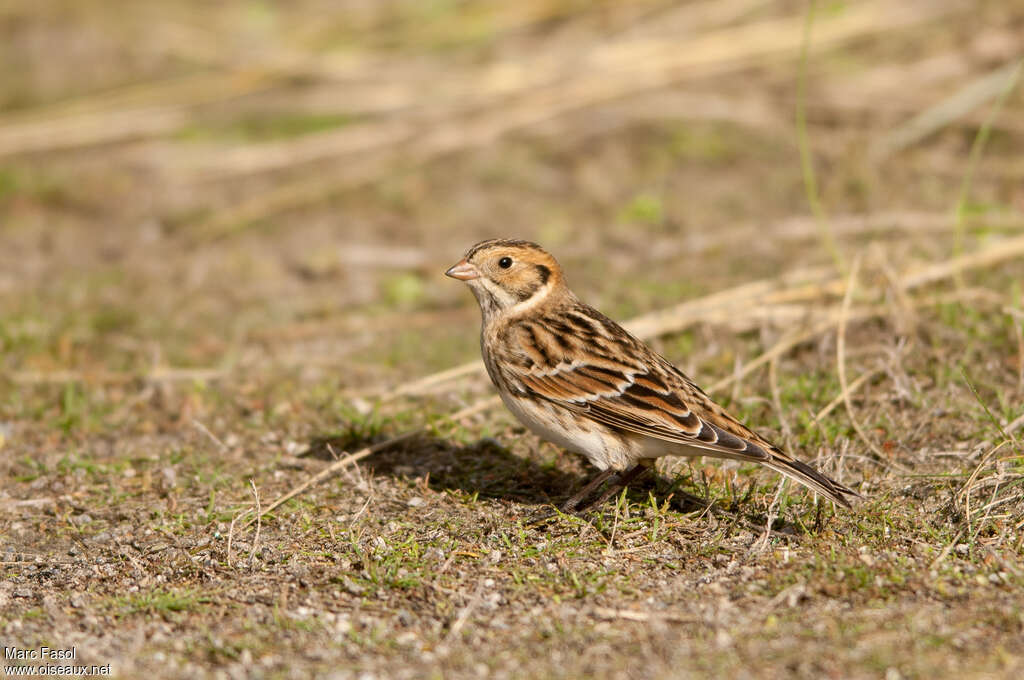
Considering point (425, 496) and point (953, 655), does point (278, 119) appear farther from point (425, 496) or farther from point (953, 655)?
point (953, 655)

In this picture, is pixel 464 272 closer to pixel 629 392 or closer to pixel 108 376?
pixel 629 392

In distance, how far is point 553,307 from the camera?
5645mm

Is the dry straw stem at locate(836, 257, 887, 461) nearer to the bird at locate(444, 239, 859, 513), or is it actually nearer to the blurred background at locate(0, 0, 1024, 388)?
the bird at locate(444, 239, 859, 513)

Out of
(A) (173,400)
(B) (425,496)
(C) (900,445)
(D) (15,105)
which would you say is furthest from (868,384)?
(D) (15,105)

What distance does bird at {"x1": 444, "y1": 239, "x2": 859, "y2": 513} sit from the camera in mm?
4672

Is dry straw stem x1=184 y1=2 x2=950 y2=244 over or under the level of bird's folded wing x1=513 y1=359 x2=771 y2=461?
over

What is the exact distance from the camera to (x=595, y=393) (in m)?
4.99

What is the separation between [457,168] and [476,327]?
310cm

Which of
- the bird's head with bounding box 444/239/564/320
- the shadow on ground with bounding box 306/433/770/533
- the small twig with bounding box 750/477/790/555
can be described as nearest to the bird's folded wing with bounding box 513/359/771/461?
the small twig with bounding box 750/477/790/555

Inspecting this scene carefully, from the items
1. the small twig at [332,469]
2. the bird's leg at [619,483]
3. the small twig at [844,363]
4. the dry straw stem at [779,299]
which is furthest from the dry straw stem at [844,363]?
the small twig at [332,469]

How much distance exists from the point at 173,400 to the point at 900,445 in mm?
3916

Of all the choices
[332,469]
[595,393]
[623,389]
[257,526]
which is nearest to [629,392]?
[623,389]

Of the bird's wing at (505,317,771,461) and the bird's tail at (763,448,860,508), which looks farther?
the bird's wing at (505,317,771,461)

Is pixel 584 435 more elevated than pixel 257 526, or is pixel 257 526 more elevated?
pixel 584 435
